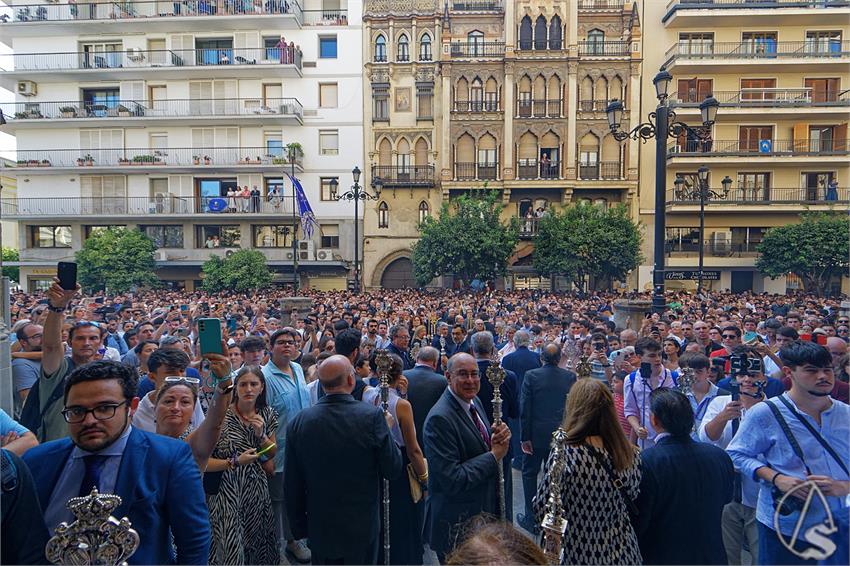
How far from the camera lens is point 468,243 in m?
26.4

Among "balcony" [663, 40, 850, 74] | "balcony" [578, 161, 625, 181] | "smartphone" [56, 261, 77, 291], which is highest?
"balcony" [663, 40, 850, 74]

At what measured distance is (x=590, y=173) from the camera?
3152 cm

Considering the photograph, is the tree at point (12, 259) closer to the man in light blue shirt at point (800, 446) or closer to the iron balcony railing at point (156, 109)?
the iron balcony railing at point (156, 109)

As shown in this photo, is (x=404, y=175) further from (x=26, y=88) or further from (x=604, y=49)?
(x=26, y=88)

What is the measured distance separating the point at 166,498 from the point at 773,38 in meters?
38.9

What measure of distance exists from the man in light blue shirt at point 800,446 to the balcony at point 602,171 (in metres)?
29.9

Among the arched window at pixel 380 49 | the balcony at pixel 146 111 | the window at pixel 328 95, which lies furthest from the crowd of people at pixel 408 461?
the arched window at pixel 380 49

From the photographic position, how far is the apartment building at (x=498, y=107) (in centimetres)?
3108

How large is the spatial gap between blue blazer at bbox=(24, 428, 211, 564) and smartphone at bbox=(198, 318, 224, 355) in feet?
1.58

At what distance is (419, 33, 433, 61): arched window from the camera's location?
3183cm

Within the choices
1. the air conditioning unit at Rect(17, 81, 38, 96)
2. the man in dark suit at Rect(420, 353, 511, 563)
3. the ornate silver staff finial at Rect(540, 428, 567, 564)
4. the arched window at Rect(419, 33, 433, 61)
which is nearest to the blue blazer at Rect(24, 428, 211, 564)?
the man in dark suit at Rect(420, 353, 511, 563)

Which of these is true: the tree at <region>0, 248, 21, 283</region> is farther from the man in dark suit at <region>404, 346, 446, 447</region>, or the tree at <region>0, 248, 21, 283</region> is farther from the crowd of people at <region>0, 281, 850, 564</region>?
the man in dark suit at <region>404, 346, 446, 447</region>

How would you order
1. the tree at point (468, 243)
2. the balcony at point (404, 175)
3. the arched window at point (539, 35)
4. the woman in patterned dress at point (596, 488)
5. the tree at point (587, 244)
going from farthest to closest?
the balcony at point (404, 175)
the arched window at point (539, 35)
the tree at point (468, 243)
the tree at point (587, 244)
the woman in patterned dress at point (596, 488)

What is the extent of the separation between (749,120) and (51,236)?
42021mm
